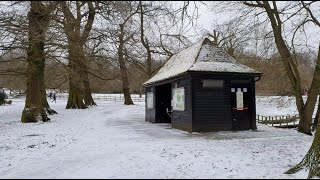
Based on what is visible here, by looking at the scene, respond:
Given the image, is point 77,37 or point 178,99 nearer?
point 178,99

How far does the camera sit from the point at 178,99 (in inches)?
728

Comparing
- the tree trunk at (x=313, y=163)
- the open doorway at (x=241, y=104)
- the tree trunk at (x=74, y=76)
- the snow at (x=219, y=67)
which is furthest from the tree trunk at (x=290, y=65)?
the tree trunk at (x=313, y=163)

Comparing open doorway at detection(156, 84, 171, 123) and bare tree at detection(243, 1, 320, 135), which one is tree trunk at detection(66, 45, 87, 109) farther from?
bare tree at detection(243, 1, 320, 135)

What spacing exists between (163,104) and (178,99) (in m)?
4.90

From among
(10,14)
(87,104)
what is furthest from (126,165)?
(87,104)

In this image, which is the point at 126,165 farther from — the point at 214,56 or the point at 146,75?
the point at 146,75

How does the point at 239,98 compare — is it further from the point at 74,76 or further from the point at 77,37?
the point at 74,76

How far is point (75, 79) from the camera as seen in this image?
86.2 ft

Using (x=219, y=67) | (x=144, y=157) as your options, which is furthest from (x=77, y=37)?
(x=144, y=157)

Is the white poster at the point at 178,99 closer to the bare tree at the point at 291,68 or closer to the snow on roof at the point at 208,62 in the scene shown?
the snow on roof at the point at 208,62

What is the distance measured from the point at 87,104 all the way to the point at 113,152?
33.5 meters

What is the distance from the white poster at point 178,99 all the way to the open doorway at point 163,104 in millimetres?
3601

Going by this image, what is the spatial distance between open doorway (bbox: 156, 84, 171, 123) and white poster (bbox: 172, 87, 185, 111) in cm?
360

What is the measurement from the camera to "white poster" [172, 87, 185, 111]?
17.8 metres
